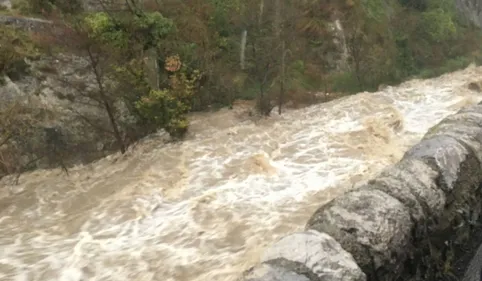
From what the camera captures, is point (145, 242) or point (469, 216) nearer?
point (469, 216)

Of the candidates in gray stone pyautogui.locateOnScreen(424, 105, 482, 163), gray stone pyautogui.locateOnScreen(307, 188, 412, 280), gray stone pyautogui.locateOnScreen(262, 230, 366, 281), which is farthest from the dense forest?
gray stone pyautogui.locateOnScreen(262, 230, 366, 281)

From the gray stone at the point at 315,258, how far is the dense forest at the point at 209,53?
6927 millimetres

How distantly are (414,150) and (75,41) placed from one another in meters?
7.08

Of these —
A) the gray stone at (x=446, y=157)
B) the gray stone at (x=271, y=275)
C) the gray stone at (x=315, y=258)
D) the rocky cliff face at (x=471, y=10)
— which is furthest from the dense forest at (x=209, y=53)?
the gray stone at (x=271, y=275)

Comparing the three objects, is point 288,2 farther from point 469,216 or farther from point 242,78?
point 469,216

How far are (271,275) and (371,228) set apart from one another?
123 centimetres

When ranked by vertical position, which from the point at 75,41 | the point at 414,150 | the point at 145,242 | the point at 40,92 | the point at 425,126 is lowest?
the point at 425,126

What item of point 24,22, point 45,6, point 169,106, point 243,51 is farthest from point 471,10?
point 24,22

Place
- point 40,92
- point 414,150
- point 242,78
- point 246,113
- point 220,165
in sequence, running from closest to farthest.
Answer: point 414,150 → point 220,165 → point 40,92 → point 246,113 → point 242,78

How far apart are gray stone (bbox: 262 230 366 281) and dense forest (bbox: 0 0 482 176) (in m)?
6.93

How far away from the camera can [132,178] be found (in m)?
9.34

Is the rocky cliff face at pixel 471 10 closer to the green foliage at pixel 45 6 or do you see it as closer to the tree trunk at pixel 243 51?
the tree trunk at pixel 243 51

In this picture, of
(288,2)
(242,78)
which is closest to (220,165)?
(242,78)

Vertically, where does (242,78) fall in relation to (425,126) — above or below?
above
